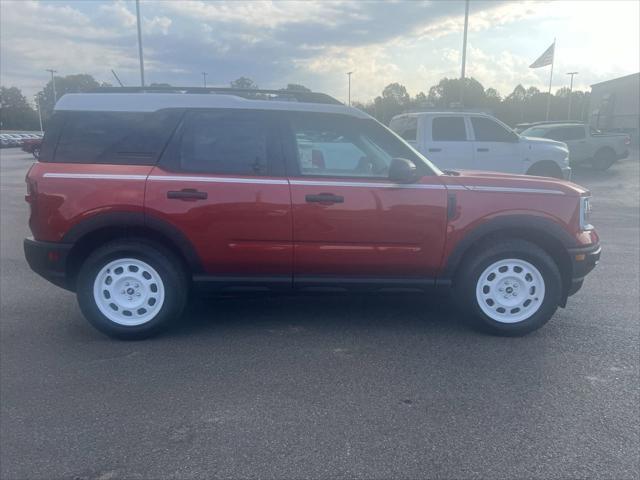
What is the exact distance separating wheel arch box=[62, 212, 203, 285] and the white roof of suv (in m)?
0.90

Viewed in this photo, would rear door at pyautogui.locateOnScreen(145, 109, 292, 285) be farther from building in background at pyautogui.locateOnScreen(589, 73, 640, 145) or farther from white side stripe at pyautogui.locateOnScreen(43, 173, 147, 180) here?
building in background at pyautogui.locateOnScreen(589, 73, 640, 145)

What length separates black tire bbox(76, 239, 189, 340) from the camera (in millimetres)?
4566

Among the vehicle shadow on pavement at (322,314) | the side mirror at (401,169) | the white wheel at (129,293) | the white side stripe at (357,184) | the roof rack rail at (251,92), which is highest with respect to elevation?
the roof rack rail at (251,92)

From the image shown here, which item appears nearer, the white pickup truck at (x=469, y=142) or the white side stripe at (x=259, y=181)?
the white side stripe at (x=259, y=181)

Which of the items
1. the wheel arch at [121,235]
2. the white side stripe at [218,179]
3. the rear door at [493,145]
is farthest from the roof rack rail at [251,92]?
the rear door at [493,145]

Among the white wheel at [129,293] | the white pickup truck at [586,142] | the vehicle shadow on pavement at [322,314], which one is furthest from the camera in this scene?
the white pickup truck at [586,142]

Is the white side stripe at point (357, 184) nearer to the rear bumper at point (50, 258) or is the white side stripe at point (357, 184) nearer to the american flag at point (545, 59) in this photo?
the rear bumper at point (50, 258)

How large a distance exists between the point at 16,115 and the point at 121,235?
87.5 meters

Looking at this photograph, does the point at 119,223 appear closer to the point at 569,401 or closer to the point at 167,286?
the point at 167,286

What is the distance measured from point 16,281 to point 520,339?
5380 millimetres

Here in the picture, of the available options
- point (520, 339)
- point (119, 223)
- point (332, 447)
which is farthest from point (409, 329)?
point (119, 223)

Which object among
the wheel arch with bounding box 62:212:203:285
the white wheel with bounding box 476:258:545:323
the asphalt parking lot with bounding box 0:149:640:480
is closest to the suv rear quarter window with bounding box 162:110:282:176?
the wheel arch with bounding box 62:212:203:285

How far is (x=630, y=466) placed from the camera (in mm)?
2912

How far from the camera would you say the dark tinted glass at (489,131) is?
1185 centimetres
